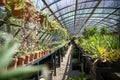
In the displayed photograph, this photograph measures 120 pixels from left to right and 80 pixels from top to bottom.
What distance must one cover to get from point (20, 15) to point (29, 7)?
15.4 inches

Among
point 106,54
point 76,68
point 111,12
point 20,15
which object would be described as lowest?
point 76,68

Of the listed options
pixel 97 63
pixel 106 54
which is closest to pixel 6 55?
→ pixel 97 63

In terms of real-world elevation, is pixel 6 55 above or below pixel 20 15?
below

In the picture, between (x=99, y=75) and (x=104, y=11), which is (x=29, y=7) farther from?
(x=104, y=11)

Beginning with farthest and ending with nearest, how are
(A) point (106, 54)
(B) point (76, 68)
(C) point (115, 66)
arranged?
1. (B) point (76, 68)
2. (A) point (106, 54)
3. (C) point (115, 66)

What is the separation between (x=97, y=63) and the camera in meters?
3.19

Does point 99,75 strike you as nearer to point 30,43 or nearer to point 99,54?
point 99,54

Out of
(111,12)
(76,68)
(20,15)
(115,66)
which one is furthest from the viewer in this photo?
(111,12)

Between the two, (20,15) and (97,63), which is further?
(97,63)

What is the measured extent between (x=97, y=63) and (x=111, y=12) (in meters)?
14.4

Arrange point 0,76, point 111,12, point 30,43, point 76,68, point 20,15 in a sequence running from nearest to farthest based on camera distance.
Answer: point 0,76 < point 20,15 < point 30,43 < point 76,68 < point 111,12

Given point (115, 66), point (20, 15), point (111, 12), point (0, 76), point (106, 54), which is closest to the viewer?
point (0, 76)

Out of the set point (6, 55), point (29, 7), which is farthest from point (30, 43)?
point (6, 55)

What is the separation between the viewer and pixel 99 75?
2912 millimetres
